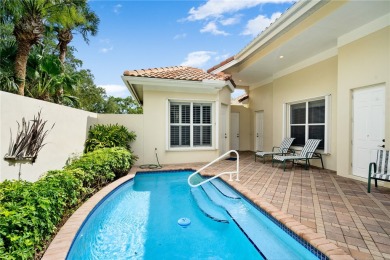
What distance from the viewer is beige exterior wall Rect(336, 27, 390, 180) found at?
5.71m

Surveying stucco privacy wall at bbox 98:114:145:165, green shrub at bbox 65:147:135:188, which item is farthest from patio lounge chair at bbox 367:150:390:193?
stucco privacy wall at bbox 98:114:145:165

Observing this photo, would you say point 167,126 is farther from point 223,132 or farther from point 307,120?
point 307,120

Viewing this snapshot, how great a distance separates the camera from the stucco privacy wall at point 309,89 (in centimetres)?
808

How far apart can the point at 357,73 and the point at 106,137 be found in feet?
30.6

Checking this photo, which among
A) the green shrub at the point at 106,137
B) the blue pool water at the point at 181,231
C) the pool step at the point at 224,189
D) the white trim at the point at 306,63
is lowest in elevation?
the blue pool water at the point at 181,231

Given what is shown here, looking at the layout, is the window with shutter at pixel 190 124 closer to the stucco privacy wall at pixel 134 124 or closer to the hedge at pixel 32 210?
the stucco privacy wall at pixel 134 124

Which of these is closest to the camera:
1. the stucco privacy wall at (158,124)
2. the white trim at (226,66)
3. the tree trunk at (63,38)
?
the stucco privacy wall at (158,124)

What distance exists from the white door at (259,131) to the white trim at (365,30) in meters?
6.77

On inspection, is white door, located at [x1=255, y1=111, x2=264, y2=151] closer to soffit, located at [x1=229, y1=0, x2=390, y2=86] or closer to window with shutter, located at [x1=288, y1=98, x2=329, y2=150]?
soffit, located at [x1=229, y1=0, x2=390, y2=86]

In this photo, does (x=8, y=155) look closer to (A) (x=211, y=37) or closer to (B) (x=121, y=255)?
(B) (x=121, y=255)


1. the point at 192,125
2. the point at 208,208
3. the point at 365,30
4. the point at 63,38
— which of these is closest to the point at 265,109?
the point at 192,125

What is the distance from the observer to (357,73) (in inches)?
254

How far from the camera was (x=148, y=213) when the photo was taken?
480cm

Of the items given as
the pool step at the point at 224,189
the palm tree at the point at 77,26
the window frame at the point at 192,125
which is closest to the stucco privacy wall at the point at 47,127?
the window frame at the point at 192,125
